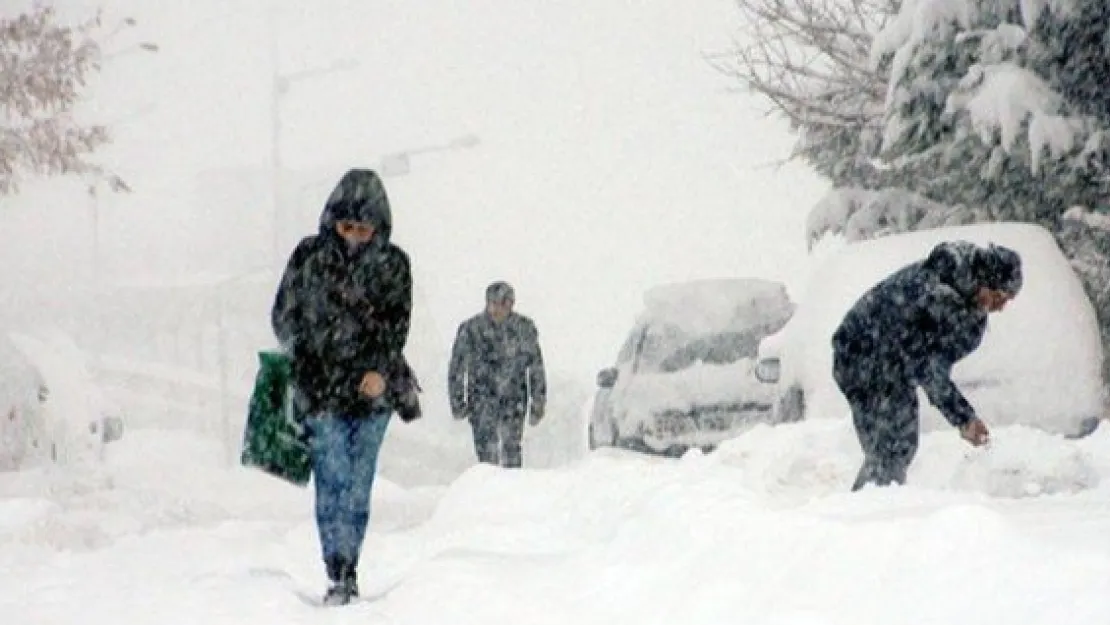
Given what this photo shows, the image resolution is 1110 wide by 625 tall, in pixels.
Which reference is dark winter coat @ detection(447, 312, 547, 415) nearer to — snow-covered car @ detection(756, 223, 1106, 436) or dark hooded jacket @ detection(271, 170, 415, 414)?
snow-covered car @ detection(756, 223, 1106, 436)

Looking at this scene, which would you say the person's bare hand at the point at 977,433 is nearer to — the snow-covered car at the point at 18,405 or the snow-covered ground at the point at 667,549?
the snow-covered ground at the point at 667,549

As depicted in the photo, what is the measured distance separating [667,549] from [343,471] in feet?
4.25

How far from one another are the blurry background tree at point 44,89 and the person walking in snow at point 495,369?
613cm

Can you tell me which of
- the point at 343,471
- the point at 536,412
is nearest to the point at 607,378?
the point at 536,412

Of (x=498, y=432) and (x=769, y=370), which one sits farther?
(x=498, y=432)

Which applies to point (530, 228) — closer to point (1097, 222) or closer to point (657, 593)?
point (1097, 222)

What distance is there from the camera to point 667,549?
19.0 feet

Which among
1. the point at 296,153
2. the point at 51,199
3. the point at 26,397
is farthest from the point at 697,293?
the point at 296,153

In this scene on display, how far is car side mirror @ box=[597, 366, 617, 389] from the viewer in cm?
1292

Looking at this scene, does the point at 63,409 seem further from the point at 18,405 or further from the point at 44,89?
the point at 44,89

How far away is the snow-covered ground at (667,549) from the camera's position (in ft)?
13.3

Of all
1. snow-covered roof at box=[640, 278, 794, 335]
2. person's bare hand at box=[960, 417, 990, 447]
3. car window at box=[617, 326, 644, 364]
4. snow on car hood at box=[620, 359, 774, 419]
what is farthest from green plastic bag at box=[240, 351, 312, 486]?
snow-covered roof at box=[640, 278, 794, 335]

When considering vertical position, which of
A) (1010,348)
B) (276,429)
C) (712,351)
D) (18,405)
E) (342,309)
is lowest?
(18,405)

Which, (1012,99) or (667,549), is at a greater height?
(1012,99)
